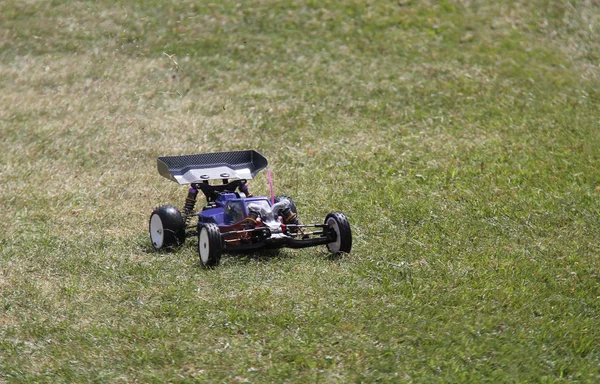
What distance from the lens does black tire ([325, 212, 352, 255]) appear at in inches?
388

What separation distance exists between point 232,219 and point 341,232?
142cm

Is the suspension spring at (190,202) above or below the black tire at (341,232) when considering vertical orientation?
below

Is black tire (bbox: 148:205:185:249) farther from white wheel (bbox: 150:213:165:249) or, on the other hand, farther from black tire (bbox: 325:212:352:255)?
black tire (bbox: 325:212:352:255)

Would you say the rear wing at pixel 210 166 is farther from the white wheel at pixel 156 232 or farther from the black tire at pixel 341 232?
the black tire at pixel 341 232

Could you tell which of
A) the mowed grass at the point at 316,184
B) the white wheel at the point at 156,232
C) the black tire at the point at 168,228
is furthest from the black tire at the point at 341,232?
the white wheel at the point at 156,232

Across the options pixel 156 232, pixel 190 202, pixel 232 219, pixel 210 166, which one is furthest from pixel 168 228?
pixel 210 166

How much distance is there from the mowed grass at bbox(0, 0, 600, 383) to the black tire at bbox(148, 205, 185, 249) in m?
0.39

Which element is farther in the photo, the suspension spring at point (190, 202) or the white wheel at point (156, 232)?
the suspension spring at point (190, 202)

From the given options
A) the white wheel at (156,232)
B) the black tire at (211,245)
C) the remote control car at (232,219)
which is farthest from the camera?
the white wheel at (156,232)

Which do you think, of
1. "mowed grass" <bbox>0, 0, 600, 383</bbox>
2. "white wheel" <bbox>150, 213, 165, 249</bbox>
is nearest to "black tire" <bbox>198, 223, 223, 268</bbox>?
"mowed grass" <bbox>0, 0, 600, 383</bbox>

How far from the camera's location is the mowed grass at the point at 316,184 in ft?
25.1

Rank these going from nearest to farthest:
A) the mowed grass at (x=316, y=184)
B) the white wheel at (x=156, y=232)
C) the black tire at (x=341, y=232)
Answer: the mowed grass at (x=316, y=184) → the black tire at (x=341, y=232) → the white wheel at (x=156, y=232)

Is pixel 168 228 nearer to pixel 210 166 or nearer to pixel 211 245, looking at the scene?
pixel 210 166

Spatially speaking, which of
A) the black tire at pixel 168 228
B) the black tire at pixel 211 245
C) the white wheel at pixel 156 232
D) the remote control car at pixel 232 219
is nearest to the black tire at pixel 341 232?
the remote control car at pixel 232 219
